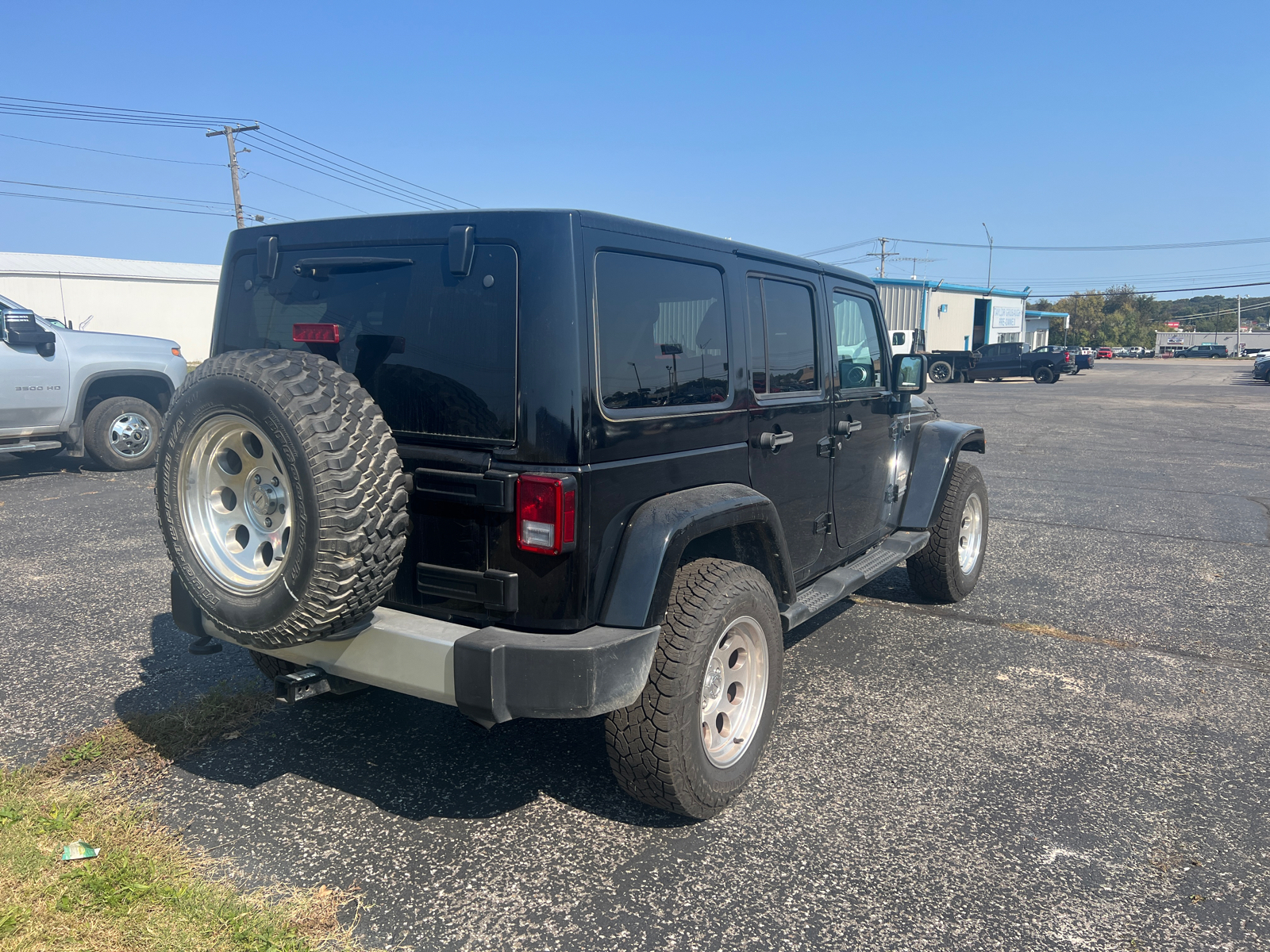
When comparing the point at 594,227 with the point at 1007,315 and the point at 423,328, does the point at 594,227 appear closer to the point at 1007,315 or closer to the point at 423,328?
the point at 423,328

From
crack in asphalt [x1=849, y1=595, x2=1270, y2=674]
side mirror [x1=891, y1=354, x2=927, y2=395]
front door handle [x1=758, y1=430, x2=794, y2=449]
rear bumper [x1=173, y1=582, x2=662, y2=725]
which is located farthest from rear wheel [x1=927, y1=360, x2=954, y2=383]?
rear bumper [x1=173, y1=582, x2=662, y2=725]

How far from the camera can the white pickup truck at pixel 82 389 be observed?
340 inches

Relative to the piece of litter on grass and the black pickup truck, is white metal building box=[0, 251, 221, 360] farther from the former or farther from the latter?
the piece of litter on grass

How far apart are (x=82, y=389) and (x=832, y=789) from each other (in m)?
9.16

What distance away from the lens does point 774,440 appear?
3.51 m

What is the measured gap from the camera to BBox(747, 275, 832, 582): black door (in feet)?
11.6

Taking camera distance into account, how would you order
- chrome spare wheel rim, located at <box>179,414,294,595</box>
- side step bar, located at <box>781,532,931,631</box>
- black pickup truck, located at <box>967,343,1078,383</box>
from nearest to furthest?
chrome spare wheel rim, located at <box>179,414,294,595</box>
side step bar, located at <box>781,532,931,631</box>
black pickup truck, located at <box>967,343,1078,383</box>

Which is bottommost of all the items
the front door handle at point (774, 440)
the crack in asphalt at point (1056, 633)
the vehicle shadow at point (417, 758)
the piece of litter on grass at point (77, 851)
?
the crack in asphalt at point (1056, 633)

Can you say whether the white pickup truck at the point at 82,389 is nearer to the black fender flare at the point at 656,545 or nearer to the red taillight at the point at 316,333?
the red taillight at the point at 316,333

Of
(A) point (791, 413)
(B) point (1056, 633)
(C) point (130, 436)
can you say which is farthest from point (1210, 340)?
(A) point (791, 413)

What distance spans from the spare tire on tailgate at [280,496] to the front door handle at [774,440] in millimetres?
1467

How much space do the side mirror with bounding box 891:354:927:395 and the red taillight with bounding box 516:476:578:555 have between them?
9.17 ft

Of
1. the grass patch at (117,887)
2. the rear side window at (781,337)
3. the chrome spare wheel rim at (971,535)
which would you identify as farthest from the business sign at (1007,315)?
the grass patch at (117,887)

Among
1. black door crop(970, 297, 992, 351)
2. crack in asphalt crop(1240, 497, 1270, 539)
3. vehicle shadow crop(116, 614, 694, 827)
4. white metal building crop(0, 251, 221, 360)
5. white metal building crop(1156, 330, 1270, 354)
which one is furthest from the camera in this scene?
white metal building crop(1156, 330, 1270, 354)
